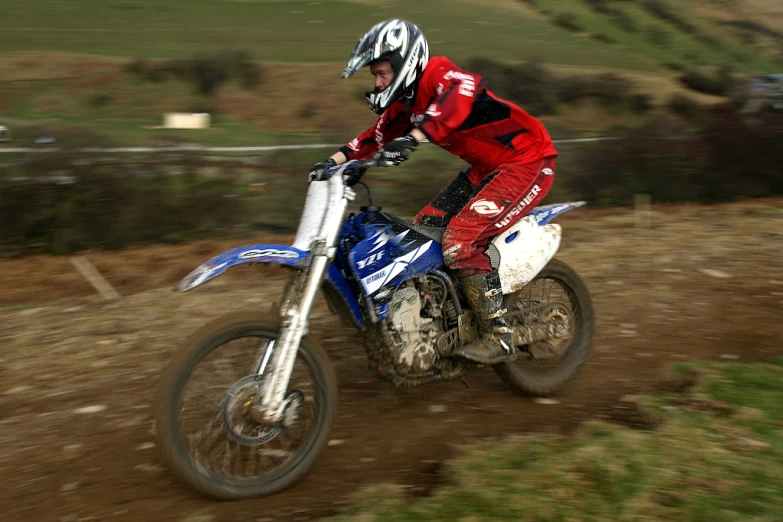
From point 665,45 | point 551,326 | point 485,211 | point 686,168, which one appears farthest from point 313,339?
point 665,45

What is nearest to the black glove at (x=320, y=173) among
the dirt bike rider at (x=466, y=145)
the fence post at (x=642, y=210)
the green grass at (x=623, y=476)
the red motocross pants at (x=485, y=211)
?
the dirt bike rider at (x=466, y=145)

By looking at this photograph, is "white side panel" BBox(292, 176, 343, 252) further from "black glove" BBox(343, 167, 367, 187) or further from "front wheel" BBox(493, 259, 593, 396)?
"front wheel" BBox(493, 259, 593, 396)

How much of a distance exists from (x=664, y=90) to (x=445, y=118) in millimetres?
26911

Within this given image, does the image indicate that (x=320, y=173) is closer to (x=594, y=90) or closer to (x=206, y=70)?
(x=206, y=70)

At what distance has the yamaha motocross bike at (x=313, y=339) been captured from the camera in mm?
3838

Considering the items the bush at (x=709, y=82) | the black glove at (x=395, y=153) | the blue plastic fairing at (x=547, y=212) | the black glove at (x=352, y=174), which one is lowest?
the bush at (x=709, y=82)

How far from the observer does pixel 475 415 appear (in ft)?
16.1

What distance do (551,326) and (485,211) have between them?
38.1 inches

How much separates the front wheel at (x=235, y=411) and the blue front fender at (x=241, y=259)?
0.71ft

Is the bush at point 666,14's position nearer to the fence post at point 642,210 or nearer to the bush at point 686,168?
the bush at point 686,168

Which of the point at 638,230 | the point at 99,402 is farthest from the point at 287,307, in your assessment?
the point at 638,230

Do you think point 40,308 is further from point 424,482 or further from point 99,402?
point 424,482

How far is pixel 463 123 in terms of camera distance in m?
4.73

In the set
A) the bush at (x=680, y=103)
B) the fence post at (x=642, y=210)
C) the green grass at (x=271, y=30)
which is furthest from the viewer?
the green grass at (x=271, y=30)
